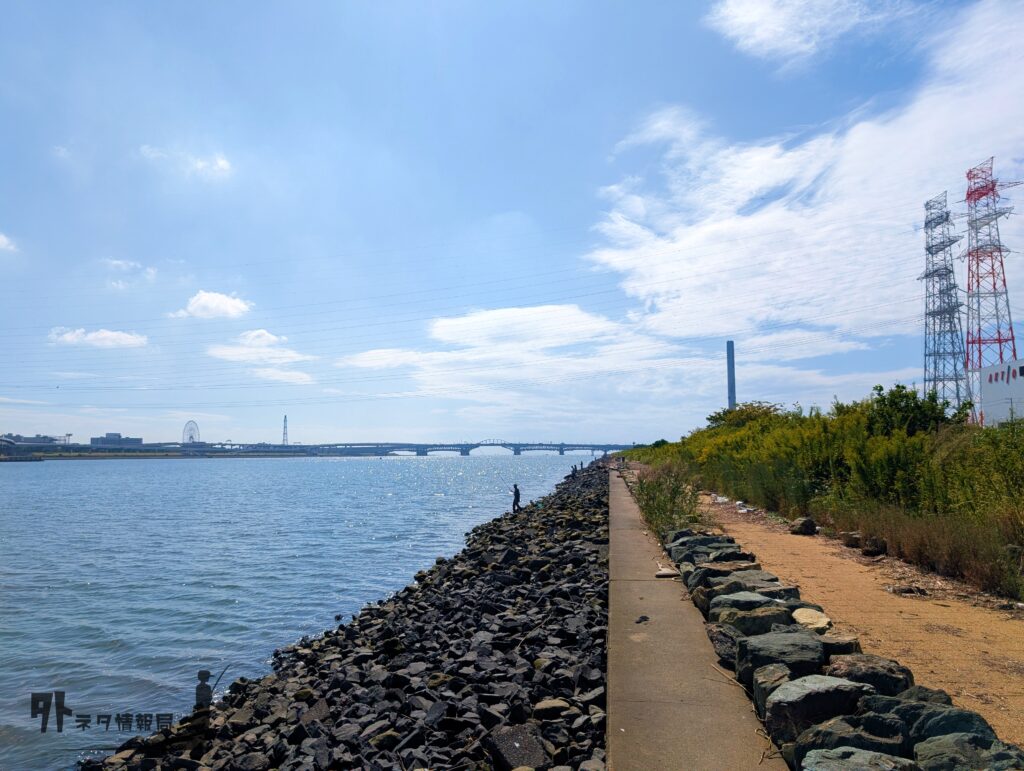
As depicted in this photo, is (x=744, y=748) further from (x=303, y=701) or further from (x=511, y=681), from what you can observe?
(x=303, y=701)

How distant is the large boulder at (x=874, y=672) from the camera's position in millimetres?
4289

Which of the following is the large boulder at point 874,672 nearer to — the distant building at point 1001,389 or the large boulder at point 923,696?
the large boulder at point 923,696

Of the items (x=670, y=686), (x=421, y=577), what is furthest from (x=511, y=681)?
(x=421, y=577)

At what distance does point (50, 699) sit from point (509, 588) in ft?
22.1

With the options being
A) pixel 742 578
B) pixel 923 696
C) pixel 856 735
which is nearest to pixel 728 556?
pixel 742 578

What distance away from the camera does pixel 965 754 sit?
3270 mm

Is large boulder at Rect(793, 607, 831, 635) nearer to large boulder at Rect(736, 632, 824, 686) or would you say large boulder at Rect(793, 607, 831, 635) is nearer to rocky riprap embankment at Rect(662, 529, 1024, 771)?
rocky riprap embankment at Rect(662, 529, 1024, 771)

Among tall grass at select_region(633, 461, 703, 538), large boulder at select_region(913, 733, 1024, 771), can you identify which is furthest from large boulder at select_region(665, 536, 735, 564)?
large boulder at select_region(913, 733, 1024, 771)

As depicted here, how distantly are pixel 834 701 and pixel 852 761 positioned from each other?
79 centimetres

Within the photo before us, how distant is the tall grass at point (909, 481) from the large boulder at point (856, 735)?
5311mm

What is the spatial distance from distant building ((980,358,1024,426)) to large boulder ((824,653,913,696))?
4269 cm

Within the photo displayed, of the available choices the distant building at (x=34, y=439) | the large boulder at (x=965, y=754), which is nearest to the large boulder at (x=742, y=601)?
the large boulder at (x=965, y=754)

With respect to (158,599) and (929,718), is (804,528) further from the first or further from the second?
(158,599)

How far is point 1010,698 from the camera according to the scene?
15.7 feet
